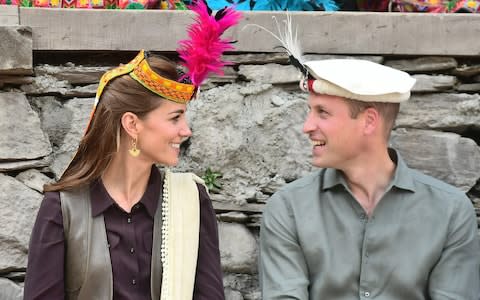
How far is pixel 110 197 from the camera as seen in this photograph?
2.85 metres

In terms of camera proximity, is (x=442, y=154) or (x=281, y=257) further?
(x=442, y=154)

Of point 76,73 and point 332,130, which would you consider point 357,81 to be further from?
point 76,73

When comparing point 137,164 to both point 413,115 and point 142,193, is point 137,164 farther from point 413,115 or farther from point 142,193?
point 413,115

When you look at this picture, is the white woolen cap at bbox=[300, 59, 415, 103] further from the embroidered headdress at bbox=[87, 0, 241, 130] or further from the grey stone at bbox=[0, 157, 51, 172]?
the grey stone at bbox=[0, 157, 51, 172]

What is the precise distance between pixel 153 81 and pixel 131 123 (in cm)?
17

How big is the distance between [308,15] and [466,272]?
120 cm

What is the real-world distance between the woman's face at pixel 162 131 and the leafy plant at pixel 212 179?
1.89 ft

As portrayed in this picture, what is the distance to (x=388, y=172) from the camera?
10.0ft

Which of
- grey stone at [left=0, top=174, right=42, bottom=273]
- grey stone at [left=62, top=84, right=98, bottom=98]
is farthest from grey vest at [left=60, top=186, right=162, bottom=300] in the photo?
grey stone at [left=62, top=84, right=98, bottom=98]

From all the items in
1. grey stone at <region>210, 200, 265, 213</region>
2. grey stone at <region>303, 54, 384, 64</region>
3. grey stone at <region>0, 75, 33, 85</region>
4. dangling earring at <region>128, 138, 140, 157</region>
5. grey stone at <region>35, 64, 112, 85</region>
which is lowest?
grey stone at <region>210, 200, 265, 213</region>

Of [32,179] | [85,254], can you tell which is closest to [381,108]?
[85,254]

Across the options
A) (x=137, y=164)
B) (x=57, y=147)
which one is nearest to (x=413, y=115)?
(x=137, y=164)

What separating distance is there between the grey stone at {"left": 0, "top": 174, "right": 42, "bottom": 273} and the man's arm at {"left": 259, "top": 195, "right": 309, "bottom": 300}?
0.94 m

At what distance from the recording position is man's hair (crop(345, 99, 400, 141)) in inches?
116
